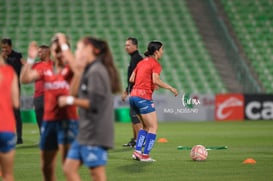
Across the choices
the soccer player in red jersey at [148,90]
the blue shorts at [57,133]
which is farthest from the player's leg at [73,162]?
the soccer player in red jersey at [148,90]

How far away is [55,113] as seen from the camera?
29.9ft

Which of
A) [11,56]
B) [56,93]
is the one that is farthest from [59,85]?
[11,56]

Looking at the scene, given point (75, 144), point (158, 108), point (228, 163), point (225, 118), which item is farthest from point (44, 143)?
point (225, 118)

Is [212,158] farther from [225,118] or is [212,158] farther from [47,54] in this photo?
[225,118]

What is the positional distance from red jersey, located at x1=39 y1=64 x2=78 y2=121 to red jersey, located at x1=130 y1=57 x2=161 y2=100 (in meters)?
5.21

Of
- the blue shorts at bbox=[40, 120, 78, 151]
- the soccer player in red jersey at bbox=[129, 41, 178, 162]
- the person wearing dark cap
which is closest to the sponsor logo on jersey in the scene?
the blue shorts at bbox=[40, 120, 78, 151]

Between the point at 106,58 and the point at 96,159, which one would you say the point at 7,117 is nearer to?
the point at 96,159

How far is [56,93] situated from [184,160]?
585cm

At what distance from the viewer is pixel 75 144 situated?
8164 mm

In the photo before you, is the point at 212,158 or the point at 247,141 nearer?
the point at 212,158

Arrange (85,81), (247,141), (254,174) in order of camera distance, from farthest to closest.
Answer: (247,141)
(254,174)
(85,81)

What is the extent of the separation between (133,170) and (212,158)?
253 cm

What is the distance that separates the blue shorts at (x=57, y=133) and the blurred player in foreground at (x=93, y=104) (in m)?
0.75

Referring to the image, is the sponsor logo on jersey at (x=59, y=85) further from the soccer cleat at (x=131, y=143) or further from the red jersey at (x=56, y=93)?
the soccer cleat at (x=131, y=143)
